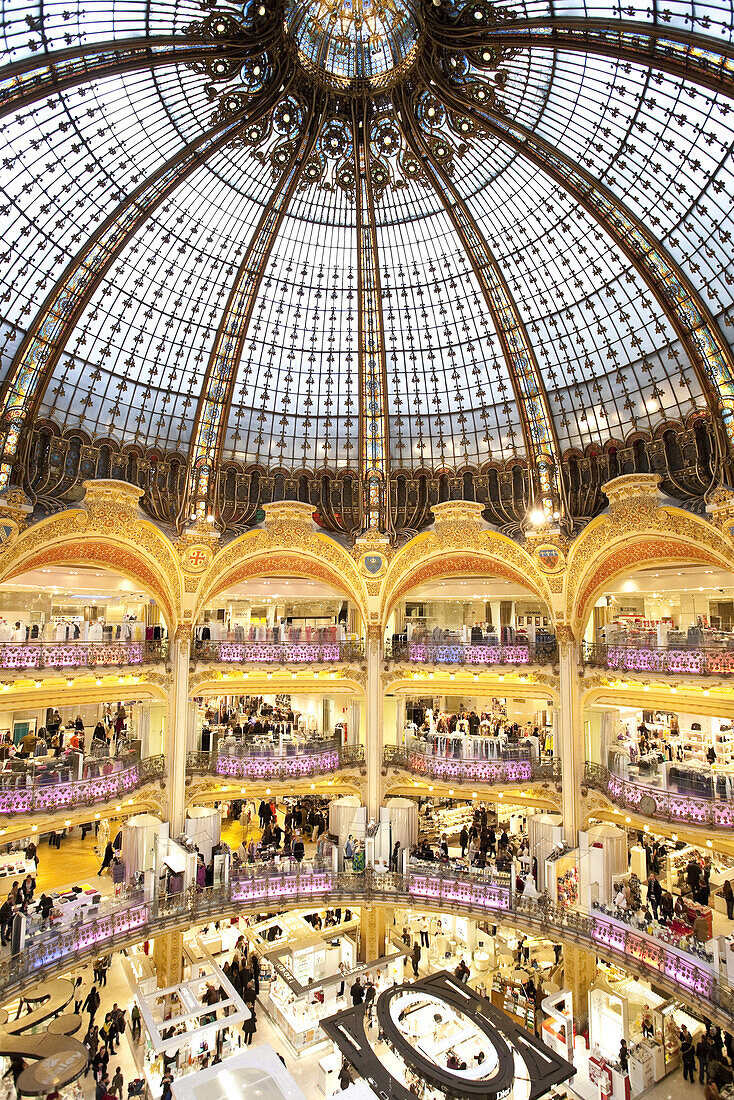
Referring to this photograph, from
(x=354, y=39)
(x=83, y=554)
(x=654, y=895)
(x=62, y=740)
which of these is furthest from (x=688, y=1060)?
(x=354, y=39)

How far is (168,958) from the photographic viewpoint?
27.0 m

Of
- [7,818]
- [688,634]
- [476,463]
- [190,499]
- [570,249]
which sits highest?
[570,249]

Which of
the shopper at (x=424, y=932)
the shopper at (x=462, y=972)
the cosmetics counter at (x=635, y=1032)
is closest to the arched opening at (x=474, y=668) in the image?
the shopper at (x=462, y=972)

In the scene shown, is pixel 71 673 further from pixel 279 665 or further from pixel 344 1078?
pixel 344 1078

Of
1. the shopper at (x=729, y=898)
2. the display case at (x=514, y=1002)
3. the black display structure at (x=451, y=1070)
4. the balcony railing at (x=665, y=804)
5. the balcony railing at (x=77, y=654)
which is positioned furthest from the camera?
the shopper at (x=729, y=898)

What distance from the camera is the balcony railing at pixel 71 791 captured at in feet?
77.0

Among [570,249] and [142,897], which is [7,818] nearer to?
[142,897]

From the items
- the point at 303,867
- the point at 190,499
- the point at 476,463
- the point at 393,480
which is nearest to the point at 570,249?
the point at 476,463

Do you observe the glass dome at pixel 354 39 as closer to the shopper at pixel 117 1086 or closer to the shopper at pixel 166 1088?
the shopper at pixel 166 1088

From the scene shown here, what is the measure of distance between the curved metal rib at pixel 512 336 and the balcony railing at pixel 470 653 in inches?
235

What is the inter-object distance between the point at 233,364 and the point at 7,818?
19.4m

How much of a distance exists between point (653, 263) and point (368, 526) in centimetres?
1555

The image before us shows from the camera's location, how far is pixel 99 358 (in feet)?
89.6

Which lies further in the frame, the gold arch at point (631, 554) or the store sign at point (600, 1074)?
the gold arch at point (631, 554)
